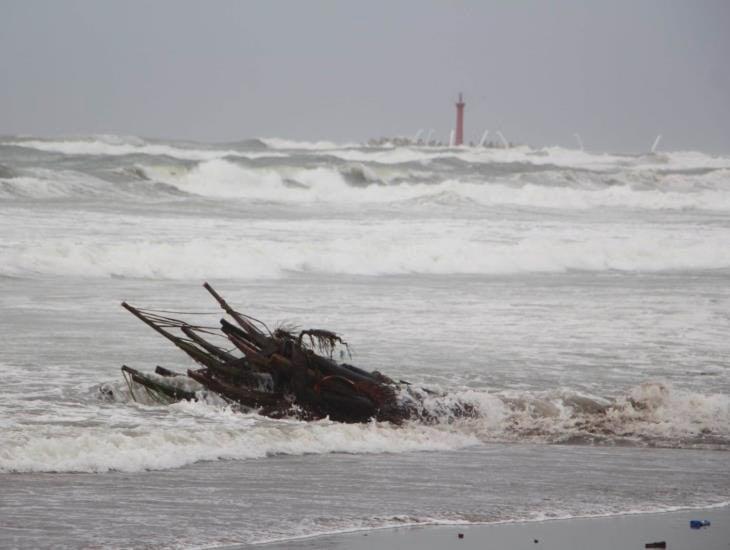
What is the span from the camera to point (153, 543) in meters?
6.31

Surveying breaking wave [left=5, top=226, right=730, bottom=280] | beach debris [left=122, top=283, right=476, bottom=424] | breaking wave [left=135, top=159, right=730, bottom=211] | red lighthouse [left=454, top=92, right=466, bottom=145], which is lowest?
beach debris [left=122, top=283, right=476, bottom=424]

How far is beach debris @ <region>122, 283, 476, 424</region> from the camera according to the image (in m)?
9.75

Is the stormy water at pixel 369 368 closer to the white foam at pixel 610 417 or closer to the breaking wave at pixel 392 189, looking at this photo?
the white foam at pixel 610 417

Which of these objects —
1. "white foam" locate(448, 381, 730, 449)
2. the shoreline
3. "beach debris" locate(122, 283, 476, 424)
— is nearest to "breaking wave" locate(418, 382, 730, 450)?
"white foam" locate(448, 381, 730, 449)

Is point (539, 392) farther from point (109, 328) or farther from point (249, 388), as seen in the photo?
point (109, 328)

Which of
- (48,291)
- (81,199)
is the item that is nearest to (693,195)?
(81,199)

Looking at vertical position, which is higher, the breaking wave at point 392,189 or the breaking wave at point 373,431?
the breaking wave at point 392,189

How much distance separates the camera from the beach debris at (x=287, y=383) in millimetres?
9750

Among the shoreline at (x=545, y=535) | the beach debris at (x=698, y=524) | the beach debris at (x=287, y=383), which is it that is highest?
the beach debris at (x=287, y=383)

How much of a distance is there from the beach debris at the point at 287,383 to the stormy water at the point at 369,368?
18 cm

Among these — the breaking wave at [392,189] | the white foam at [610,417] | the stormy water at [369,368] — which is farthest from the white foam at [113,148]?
the white foam at [610,417]

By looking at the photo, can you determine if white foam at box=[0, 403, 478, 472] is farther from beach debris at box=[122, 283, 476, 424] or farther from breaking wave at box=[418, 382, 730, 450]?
breaking wave at box=[418, 382, 730, 450]

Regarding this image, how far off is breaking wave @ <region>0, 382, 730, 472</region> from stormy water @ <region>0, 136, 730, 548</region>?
0.07ft

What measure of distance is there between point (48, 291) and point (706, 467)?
11.5 meters
